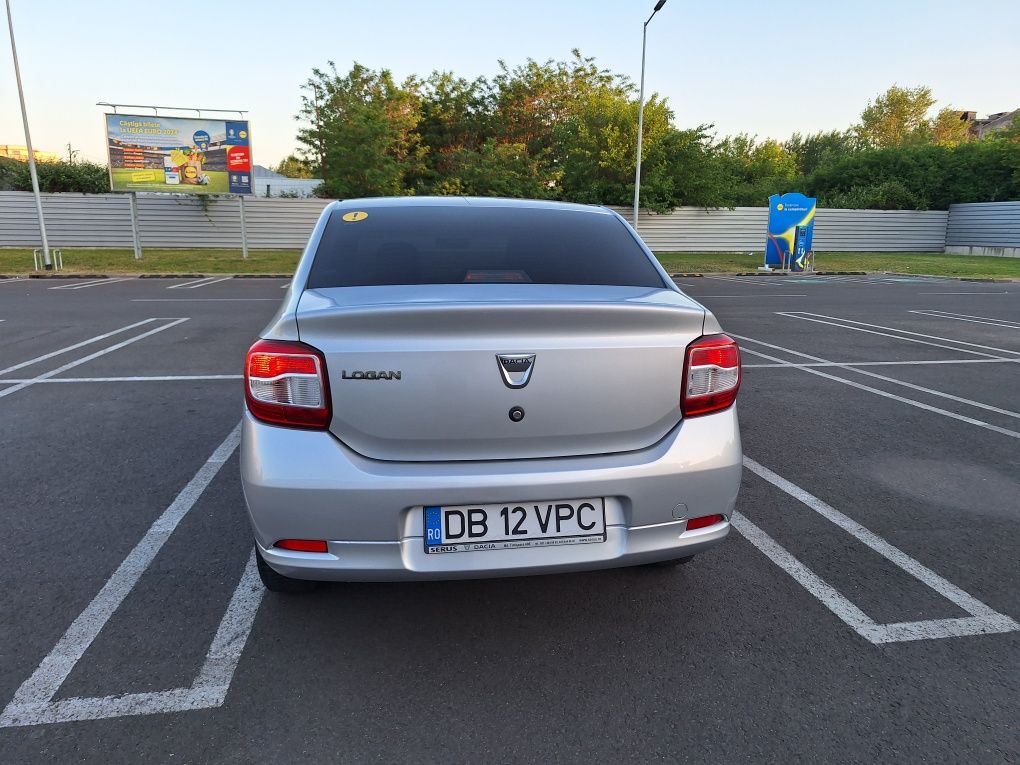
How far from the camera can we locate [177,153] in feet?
75.0

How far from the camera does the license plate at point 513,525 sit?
7.19 feet

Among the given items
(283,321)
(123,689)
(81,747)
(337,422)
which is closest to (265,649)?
(123,689)

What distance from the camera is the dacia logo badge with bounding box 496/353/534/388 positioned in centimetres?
218

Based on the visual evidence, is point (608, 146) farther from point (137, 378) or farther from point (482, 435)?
point (482, 435)

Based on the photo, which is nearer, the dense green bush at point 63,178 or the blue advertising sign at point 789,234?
the blue advertising sign at point 789,234

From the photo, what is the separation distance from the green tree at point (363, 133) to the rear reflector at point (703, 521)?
2813cm

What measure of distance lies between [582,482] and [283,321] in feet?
3.68

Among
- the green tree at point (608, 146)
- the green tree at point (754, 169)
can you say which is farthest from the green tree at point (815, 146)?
the green tree at point (608, 146)

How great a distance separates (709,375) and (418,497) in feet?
3.61

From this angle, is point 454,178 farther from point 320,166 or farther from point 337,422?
point 337,422

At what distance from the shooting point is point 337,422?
219 cm

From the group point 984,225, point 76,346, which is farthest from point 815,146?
point 76,346

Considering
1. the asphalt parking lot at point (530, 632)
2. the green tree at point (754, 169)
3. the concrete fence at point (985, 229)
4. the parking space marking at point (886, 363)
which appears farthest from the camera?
the green tree at point (754, 169)

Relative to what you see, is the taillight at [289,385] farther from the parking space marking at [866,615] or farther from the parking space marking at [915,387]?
the parking space marking at [915,387]
